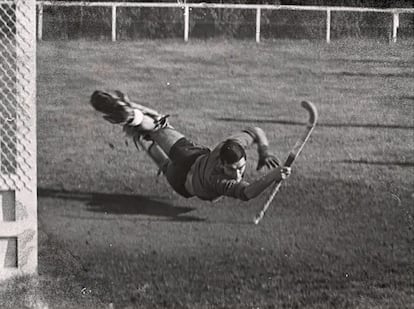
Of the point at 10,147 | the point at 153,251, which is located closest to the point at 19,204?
the point at 10,147

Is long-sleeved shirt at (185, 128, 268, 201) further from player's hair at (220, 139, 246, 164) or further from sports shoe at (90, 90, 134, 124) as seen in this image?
sports shoe at (90, 90, 134, 124)

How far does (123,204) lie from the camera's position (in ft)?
27.7

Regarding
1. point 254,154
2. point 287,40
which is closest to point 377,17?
point 287,40

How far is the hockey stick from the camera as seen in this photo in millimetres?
8344

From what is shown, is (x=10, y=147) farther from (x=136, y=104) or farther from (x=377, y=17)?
(x=377, y=17)

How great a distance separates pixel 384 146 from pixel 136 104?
64.3 inches

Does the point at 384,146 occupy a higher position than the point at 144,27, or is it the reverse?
the point at 144,27

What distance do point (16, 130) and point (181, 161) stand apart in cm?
109

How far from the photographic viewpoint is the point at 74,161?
8469 millimetres

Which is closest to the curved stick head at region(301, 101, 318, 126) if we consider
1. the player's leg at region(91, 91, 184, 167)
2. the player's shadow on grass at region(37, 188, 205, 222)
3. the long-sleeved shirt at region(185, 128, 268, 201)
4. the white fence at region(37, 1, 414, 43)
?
the long-sleeved shirt at region(185, 128, 268, 201)

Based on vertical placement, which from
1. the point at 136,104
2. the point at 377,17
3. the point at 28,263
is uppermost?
the point at 377,17

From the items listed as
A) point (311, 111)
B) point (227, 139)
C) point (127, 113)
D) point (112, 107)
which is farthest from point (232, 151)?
point (112, 107)

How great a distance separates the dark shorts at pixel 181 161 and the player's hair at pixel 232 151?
0.39 feet

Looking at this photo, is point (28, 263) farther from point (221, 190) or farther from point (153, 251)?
point (221, 190)
